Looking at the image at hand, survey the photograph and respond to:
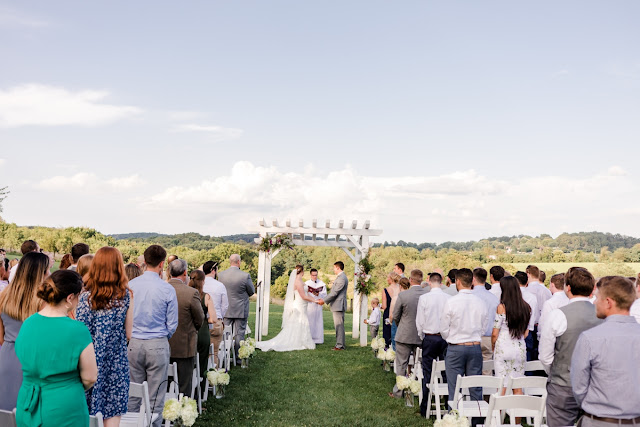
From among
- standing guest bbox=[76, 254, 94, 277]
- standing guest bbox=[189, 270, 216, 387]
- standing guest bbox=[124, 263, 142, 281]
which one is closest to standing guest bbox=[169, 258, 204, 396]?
standing guest bbox=[189, 270, 216, 387]

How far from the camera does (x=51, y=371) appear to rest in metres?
3.29

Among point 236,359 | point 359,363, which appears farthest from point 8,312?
point 359,363

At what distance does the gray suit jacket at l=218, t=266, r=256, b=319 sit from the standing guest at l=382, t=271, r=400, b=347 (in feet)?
8.85

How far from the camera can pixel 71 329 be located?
10.8 feet

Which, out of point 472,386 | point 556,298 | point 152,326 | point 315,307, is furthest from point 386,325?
point 152,326

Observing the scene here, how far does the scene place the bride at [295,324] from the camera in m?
13.2

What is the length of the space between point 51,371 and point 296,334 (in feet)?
33.8

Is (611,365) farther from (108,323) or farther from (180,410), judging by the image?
(180,410)

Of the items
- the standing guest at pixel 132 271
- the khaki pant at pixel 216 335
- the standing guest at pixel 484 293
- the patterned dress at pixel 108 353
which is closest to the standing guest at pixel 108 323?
the patterned dress at pixel 108 353

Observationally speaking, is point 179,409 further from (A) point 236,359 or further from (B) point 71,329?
(A) point 236,359

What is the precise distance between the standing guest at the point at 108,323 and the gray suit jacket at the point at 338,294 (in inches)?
350

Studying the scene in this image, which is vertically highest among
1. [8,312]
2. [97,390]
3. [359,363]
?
[8,312]

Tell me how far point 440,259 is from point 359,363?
3090 centimetres

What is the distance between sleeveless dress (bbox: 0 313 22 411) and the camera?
4.17m
